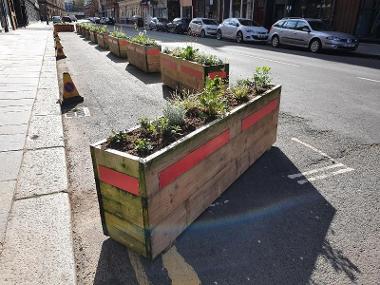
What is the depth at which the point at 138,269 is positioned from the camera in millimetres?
2916

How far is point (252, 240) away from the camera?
130 inches

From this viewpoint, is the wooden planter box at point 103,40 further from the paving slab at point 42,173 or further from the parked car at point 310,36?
the paving slab at point 42,173

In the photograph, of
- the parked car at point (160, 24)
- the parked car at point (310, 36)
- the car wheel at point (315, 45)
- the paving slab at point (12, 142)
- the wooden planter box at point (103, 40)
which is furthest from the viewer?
the parked car at point (160, 24)

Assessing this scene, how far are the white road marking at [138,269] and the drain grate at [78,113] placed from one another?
193 inches

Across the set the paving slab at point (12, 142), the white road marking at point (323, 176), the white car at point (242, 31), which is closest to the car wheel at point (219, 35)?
the white car at point (242, 31)

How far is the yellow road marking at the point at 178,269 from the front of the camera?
2.80 meters

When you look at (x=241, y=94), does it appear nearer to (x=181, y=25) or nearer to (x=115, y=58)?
(x=115, y=58)

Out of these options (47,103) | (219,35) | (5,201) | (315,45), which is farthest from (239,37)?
(5,201)

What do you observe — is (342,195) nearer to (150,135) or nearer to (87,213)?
(150,135)

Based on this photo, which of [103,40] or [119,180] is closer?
[119,180]

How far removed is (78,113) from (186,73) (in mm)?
2920

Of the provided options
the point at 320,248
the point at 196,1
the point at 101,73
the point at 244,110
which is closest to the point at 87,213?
the point at 244,110

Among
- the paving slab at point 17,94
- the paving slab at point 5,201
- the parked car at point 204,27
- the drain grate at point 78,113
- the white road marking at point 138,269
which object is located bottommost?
the drain grate at point 78,113

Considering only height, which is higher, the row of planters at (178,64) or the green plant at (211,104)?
the green plant at (211,104)
